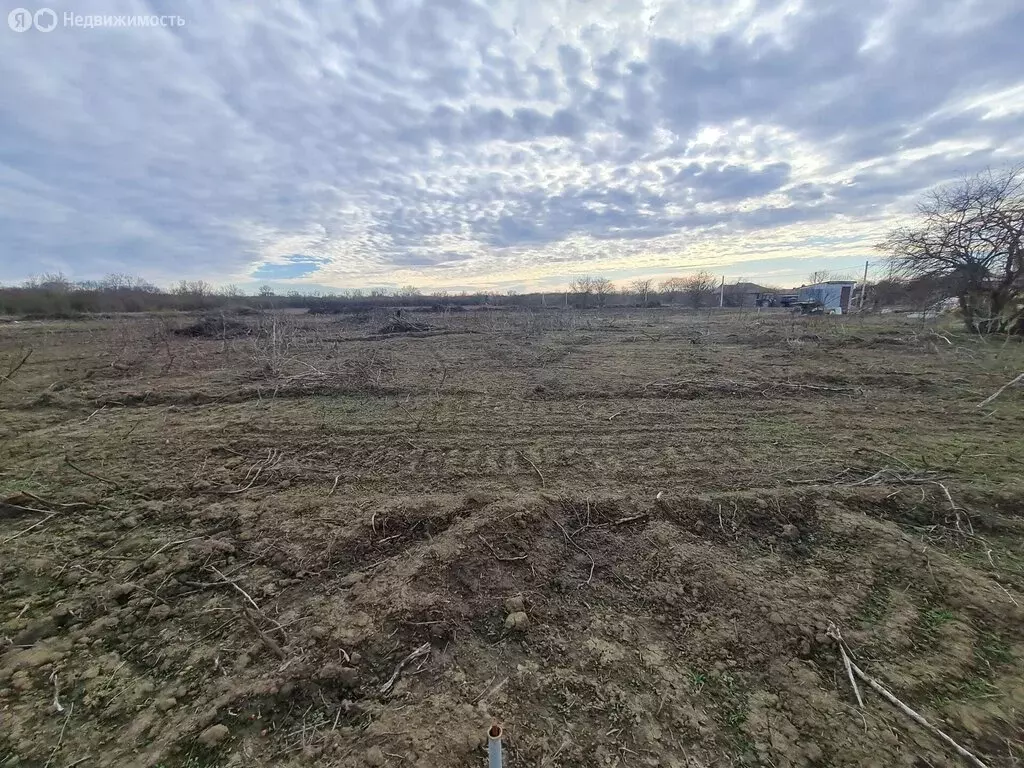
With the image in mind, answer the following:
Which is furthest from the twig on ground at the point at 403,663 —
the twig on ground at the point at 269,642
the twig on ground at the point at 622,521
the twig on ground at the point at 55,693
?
the twig on ground at the point at 622,521

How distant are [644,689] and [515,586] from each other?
0.91m

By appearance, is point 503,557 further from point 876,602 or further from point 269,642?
point 876,602

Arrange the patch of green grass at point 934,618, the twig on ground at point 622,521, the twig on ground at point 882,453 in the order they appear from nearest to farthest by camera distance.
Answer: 1. the patch of green grass at point 934,618
2. the twig on ground at point 622,521
3. the twig on ground at point 882,453

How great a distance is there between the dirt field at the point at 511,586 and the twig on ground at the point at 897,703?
0.04 metres

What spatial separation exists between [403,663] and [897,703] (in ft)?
7.55

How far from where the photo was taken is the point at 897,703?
188 cm

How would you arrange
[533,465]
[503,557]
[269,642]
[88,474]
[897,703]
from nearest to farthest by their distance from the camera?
1. [897,703]
2. [269,642]
3. [503,557]
4. [88,474]
5. [533,465]

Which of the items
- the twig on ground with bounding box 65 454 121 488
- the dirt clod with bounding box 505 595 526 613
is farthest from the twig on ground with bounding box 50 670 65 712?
the twig on ground with bounding box 65 454 121 488

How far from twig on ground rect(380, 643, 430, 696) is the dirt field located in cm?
2

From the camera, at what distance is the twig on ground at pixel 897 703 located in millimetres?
1679

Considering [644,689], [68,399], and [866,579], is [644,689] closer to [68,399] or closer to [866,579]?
[866,579]

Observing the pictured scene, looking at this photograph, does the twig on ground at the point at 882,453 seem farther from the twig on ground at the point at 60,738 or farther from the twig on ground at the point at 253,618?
the twig on ground at the point at 60,738

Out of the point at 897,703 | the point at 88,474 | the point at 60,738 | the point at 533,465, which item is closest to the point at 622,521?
the point at 533,465

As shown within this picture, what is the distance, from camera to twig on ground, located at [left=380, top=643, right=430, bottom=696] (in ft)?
6.55
